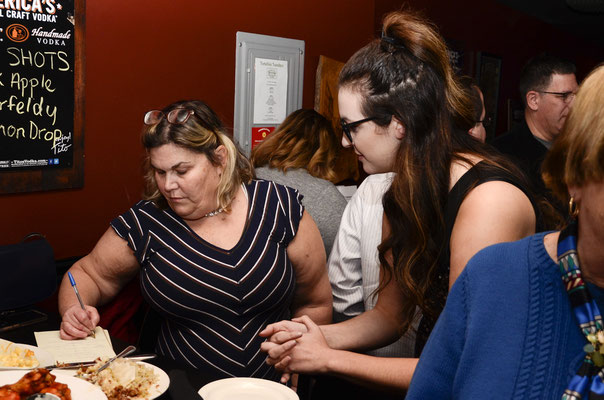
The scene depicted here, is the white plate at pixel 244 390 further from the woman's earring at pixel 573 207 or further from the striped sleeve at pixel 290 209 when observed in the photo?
the woman's earring at pixel 573 207

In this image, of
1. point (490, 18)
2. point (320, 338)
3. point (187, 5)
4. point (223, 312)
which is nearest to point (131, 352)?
Result: point (223, 312)

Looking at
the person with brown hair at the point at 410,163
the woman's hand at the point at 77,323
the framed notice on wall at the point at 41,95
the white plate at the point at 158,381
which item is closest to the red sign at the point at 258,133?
the framed notice on wall at the point at 41,95

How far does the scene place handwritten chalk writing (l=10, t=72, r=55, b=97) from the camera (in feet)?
8.23

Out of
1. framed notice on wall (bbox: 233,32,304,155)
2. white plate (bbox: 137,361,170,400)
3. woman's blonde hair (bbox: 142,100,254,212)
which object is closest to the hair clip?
woman's blonde hair (bbox: 142,100,254,212)

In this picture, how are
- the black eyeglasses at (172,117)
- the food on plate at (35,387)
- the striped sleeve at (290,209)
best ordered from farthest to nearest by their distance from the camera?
the striped sleeve at (290,209) < the black eyeglasses at (172,117) < the food on plate at (35,387)

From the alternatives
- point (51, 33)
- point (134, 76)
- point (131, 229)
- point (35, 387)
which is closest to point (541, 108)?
point (134, 76)

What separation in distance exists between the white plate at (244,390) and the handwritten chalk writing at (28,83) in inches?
60.4

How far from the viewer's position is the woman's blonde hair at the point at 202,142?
227 centimetres

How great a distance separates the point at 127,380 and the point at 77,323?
526mm

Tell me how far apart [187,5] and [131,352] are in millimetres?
2005

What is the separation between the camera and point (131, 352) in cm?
186

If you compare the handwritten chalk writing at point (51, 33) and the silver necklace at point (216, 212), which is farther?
the handwritten chalk writing at point (51, 33)

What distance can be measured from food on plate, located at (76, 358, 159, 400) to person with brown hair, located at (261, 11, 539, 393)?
32 cm

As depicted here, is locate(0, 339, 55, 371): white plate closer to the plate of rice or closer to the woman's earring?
the plate of rice
